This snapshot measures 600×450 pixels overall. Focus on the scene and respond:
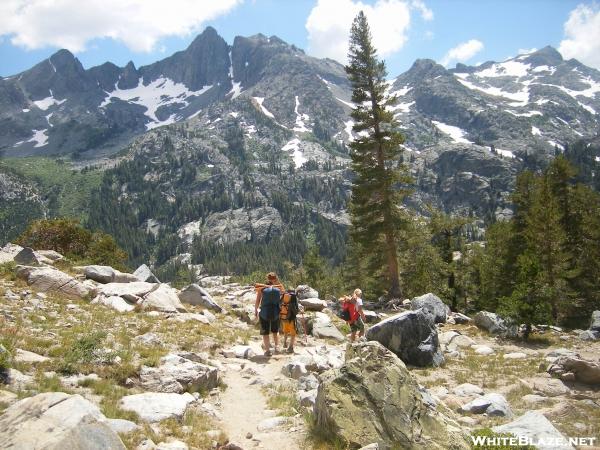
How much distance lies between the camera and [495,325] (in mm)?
22922

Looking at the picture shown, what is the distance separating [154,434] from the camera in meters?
7.64

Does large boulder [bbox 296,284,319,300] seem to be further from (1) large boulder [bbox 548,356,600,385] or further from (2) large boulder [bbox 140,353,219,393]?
(2) large boulder [bbox 140,353,219,393]

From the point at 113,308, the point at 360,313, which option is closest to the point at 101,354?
the point at 113,308

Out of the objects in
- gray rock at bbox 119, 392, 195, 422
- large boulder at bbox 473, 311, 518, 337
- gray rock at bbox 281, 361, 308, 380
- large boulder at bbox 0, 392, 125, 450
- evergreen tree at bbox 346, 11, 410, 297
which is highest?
evergreen tree at bbox 346, 11, 410, 297

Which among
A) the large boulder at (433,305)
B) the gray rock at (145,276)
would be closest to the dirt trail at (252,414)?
the large boulder at (433,305)

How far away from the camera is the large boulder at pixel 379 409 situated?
752 cm

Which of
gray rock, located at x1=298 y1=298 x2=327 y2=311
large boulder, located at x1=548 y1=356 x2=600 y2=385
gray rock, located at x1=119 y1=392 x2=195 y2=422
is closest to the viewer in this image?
gray rock, located at x1=119 y1=392 x2=195 y2=422

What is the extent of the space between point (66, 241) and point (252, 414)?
113ft

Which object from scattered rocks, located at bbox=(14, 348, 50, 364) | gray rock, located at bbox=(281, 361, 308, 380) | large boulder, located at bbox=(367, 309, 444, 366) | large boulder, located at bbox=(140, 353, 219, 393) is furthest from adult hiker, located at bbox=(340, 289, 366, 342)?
scattered rocks, located at bbox=(14, 348, 50, 364)

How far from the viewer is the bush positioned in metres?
36.5

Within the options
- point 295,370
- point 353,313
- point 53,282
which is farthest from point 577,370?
point 53,282

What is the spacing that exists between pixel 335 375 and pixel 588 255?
3810cm

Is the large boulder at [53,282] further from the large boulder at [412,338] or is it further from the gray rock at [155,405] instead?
the large boulder at [412,338]

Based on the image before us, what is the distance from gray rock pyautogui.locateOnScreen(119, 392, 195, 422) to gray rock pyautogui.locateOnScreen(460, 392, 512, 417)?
718 cm
